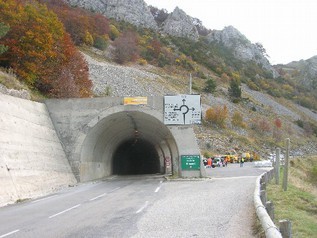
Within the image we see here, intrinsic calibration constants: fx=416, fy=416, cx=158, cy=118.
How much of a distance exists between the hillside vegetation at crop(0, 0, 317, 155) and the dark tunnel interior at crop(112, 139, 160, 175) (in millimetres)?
7432

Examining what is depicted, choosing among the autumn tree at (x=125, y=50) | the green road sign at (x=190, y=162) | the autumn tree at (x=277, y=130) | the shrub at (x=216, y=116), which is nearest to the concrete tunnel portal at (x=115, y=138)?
the green road sign at (x=190, y=162)

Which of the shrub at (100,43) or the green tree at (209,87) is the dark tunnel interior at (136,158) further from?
the shrub at (100,43)

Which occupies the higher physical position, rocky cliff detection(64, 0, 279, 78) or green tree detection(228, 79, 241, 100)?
rocky cliff detection(64, 0, 279, 78)

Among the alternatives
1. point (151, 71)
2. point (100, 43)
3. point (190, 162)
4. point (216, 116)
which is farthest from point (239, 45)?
point (190, 162)

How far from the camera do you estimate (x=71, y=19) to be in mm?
82062

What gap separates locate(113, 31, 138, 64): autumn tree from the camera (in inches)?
3410

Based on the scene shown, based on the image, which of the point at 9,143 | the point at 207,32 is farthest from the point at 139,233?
the point at 207,32

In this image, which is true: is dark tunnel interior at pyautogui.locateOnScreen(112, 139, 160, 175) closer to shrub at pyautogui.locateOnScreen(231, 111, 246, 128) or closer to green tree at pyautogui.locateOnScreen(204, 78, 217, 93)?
shrub at pyautogui.locateOnScreen(231, 111, 246, 128)

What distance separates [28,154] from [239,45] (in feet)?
465

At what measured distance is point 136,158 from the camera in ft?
189

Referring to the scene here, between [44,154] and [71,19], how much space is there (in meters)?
63.9

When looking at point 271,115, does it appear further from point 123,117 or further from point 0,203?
point 0,203

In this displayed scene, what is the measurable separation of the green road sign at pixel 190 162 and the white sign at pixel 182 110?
7.22 ft

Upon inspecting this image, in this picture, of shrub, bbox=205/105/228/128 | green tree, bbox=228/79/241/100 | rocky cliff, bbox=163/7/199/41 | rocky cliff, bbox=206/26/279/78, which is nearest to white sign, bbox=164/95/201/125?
shrub, bbox=205/105/228/128
